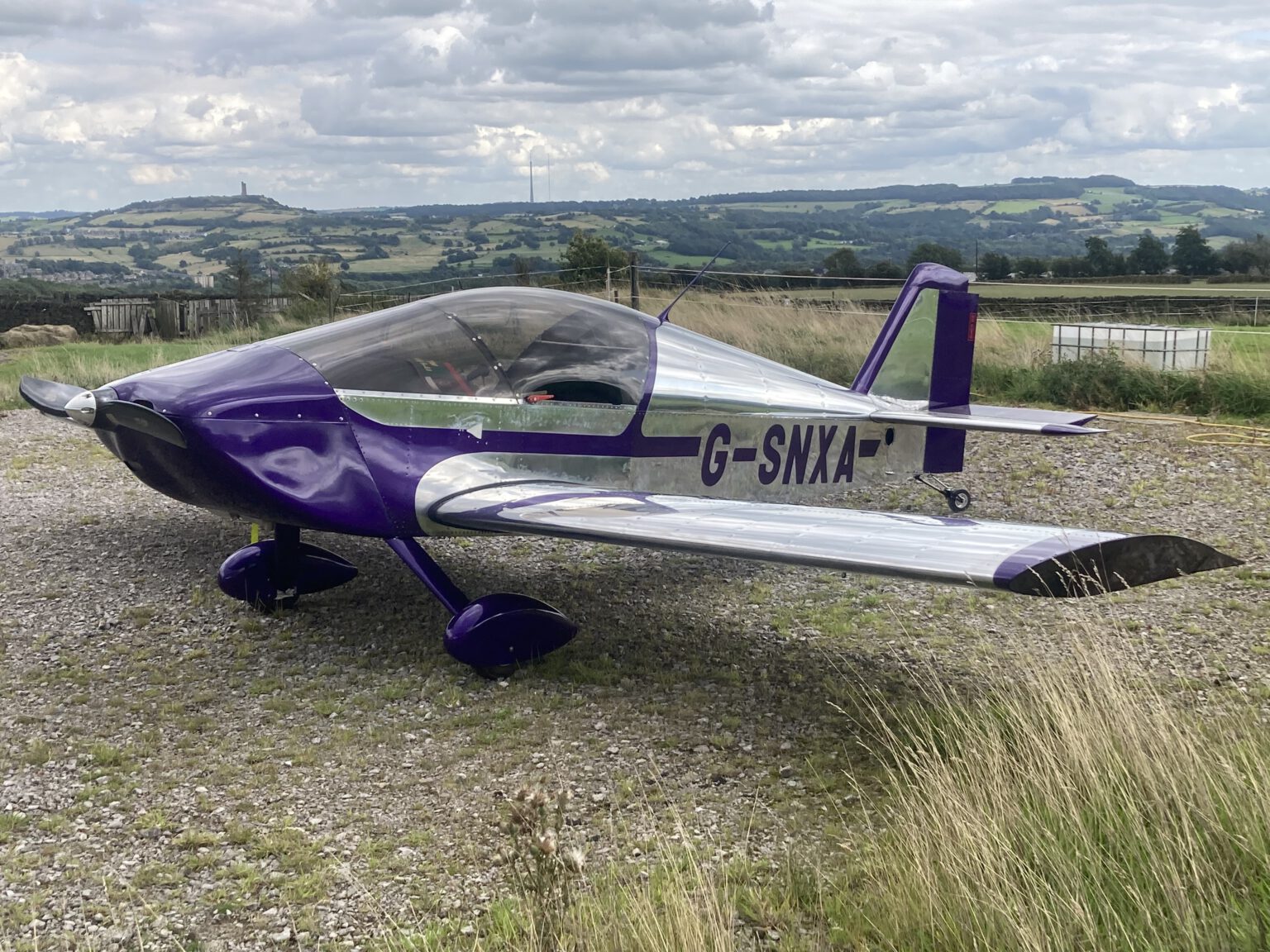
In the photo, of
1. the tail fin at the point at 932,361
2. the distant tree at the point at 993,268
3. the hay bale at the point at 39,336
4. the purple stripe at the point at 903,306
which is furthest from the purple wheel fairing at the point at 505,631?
the distant tree at the point at 993,268

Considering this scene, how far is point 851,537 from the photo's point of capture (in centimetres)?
480

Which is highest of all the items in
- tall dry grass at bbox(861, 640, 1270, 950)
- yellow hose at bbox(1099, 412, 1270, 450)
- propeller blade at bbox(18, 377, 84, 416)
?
propeller blade at bbox(18, 377, 84, 416)

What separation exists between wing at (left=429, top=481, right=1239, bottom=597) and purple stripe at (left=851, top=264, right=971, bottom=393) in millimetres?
2639

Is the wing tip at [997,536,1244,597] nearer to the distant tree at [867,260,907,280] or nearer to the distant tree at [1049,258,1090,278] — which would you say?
the distant tree at [867,260,907,280]

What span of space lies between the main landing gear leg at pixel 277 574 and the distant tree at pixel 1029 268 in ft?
118

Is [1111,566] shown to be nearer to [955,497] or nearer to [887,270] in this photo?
[955,497]

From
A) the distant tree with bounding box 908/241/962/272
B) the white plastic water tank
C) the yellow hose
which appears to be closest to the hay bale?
the distant tree with bounding box 908/241/962/272

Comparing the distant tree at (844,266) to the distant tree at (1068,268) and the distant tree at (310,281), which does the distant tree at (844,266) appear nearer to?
the distant tree at (1068,268)

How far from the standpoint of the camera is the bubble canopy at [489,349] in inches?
237

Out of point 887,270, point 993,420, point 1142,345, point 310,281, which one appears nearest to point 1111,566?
point 993,420

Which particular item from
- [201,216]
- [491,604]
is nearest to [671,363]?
[491,604]

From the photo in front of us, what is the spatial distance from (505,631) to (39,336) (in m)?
23.4

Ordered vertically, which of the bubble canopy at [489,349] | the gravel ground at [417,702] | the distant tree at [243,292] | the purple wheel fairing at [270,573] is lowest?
the gravel ground at [417,702]

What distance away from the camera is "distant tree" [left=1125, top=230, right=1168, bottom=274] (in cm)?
3972
